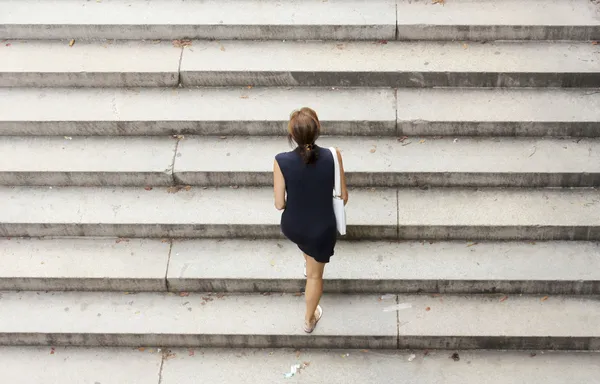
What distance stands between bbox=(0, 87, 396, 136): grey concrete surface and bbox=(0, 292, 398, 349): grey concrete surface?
1553mm

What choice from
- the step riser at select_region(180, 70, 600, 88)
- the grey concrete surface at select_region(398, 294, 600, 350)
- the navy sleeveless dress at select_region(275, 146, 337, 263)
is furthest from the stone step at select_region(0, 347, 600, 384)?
the step riser at select_region(180, 70, 600, 88)

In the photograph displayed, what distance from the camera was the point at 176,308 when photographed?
20.1 ft

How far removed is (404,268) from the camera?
6086mm

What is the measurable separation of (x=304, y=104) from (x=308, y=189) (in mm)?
1811

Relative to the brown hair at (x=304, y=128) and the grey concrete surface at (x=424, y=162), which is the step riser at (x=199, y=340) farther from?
the brown hair at (x=304, y=128)

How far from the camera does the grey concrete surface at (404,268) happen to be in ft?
19.7

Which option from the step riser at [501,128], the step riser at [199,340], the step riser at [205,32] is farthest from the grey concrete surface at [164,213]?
the step riser at [205,32]

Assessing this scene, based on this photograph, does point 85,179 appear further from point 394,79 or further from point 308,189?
point 394,79

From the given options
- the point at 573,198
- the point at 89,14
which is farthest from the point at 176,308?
the point at 573,198

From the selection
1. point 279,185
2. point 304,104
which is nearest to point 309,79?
point 304,104

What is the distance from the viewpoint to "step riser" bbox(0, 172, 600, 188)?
6.25 meters

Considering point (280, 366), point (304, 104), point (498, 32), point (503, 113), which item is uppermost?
point (498, 32)

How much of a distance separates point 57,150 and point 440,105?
3625 mm

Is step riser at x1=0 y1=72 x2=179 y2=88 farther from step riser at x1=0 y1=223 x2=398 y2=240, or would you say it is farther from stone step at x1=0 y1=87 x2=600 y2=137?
step riser at x1=0 y1=223 x2=398 y2=240
